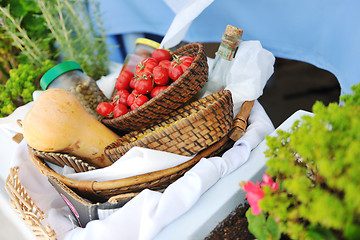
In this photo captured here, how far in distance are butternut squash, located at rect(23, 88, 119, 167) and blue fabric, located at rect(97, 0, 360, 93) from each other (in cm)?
50

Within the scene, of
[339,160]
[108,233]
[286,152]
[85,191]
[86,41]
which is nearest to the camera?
[339,160]

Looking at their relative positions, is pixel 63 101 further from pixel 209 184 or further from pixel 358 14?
pixel 358 14

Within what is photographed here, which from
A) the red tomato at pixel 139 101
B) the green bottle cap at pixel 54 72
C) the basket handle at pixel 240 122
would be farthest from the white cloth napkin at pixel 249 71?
the green bottle cap at pixel 54 72

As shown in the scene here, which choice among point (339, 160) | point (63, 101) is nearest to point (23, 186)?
point (63, 101)

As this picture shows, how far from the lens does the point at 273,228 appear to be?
412 mm

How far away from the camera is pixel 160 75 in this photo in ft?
2.39

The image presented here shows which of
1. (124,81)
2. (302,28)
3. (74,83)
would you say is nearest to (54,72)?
(74,83)

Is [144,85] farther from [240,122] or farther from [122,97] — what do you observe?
[240,122]

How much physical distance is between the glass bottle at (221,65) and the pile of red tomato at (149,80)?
0.28 ft

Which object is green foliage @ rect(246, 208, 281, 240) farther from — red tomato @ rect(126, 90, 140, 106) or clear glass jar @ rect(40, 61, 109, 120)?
clear glass jar @ rect(40, 61, 109, 120)

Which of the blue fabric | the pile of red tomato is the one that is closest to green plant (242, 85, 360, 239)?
the blue fabric

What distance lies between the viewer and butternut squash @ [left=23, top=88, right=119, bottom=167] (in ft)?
2.27

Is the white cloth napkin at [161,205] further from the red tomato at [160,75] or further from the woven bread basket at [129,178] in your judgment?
the red tomato at [160,75]

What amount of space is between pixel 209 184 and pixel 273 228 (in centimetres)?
19
